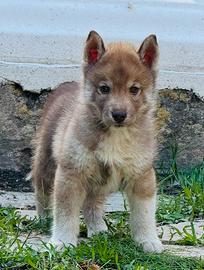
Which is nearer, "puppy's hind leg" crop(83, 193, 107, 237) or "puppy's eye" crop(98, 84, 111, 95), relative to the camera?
"puppy's eye" crop(98, 84, 111, 95)

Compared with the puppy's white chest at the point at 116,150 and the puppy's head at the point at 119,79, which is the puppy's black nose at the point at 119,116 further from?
the puppy's white chest at the point at 116,150

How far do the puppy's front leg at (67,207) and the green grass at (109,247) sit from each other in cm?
12

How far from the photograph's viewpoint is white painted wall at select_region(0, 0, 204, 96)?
8367 millimetres

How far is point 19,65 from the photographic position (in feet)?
27.4

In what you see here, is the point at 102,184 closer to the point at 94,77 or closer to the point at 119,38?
the point at 94,77

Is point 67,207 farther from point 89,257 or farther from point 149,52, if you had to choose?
point 149,52

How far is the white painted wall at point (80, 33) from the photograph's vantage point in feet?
27.5

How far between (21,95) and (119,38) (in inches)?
39.0

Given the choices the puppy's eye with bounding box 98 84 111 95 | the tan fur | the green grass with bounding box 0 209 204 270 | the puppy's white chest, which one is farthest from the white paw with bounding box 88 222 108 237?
the puppy's eye with bounding box 98 84 111 95

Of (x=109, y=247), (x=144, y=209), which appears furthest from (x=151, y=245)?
(x=109, y=247)

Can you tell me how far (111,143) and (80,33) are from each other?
2.42 m

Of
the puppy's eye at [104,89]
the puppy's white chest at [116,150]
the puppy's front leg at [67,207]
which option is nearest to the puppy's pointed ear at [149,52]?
the puppy's eye at [104,89]

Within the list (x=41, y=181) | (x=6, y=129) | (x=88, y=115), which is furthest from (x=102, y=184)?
(x=6, y=129)

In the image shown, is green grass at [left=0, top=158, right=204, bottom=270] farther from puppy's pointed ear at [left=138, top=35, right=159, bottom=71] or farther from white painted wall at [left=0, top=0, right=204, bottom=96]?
white painted wall at [left=0, top=0, right=204, bottom=96]
